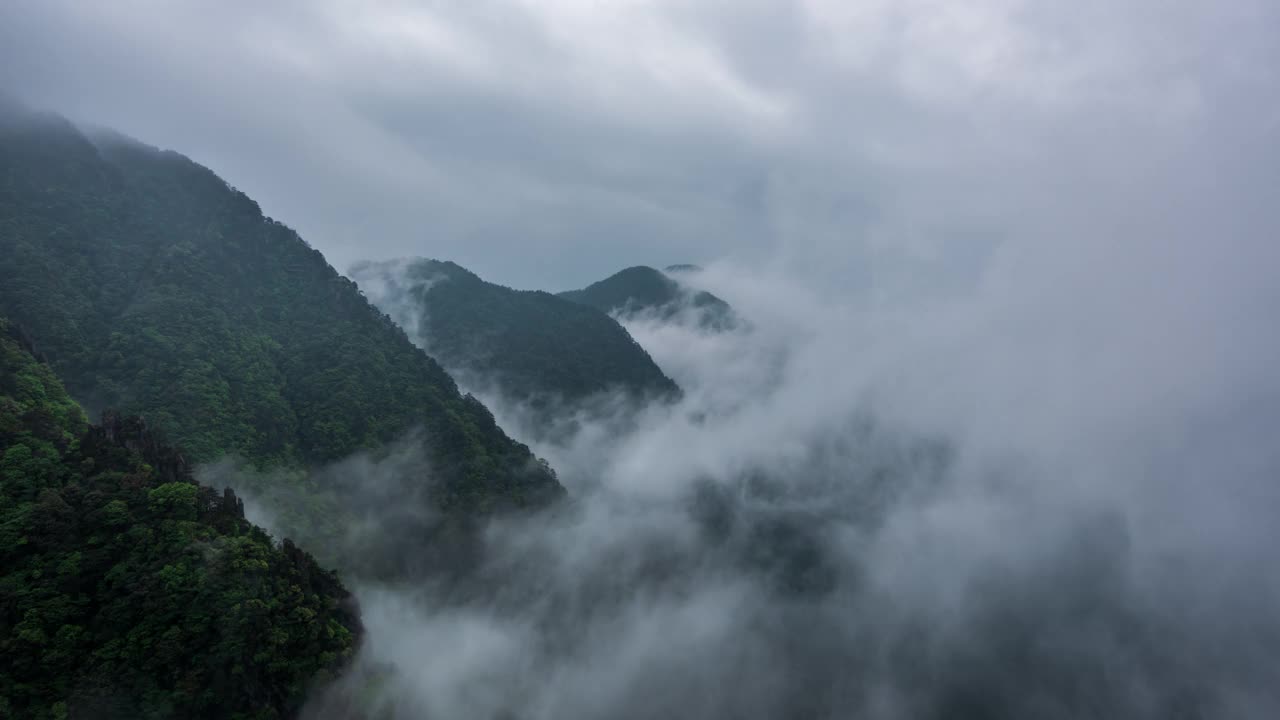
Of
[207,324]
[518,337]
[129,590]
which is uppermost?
[518,337]

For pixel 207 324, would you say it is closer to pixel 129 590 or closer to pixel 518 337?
pixel 129 590

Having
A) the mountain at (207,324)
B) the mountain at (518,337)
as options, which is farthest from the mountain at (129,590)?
the mountain at (518,337)

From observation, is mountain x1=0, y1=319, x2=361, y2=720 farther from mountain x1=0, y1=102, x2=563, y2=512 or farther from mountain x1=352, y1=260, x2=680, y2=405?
mountain x1=352, y1=260, x2=680, y2=405

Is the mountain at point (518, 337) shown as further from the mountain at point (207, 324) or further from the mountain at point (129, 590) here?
the mountain at point (129, 590)

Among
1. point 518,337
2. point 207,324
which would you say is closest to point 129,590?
point 207,324

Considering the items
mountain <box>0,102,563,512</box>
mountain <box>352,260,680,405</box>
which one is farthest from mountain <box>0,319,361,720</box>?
mountain <box>352,260,680,405</box>

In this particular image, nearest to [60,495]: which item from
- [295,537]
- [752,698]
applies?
[295,537]
